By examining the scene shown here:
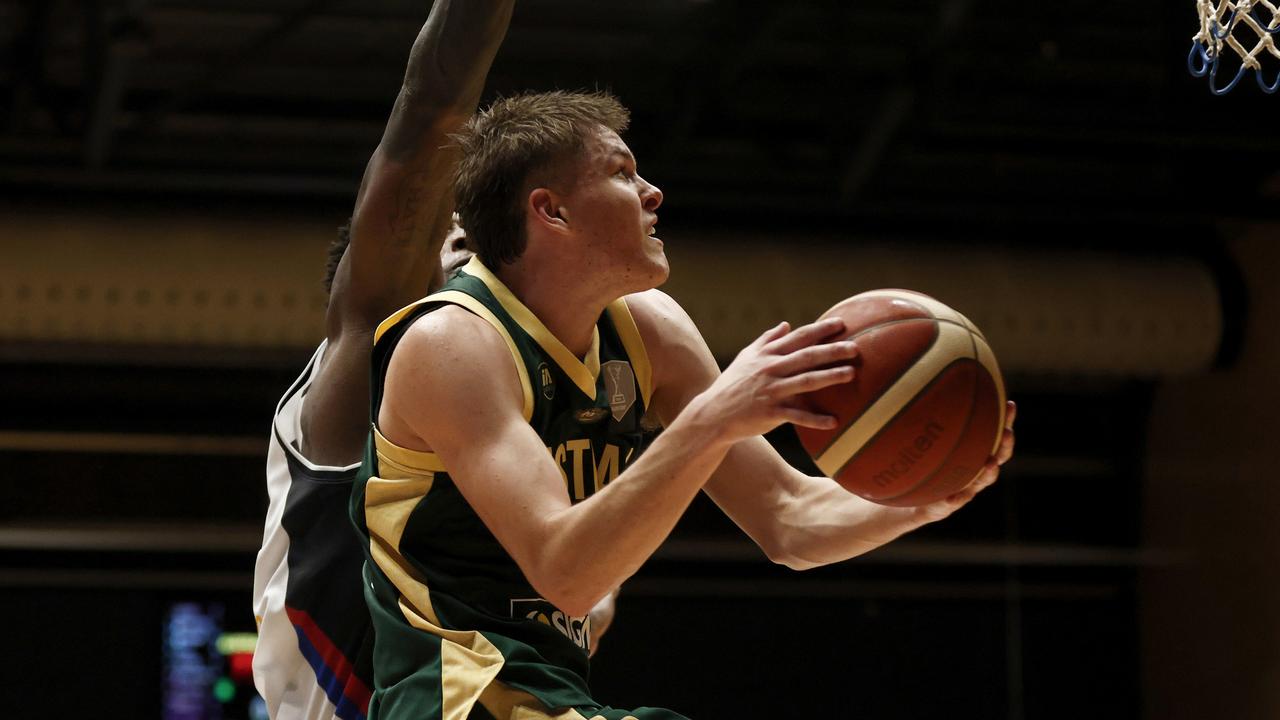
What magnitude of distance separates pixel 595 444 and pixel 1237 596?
692 centimetres

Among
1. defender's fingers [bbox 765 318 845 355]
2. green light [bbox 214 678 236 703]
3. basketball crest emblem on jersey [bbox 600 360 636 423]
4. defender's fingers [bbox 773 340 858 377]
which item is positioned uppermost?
defender's fingers [bbox 765 318 845 355]

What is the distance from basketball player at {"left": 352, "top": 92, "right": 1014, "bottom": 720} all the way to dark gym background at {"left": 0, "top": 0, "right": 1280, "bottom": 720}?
4115mm

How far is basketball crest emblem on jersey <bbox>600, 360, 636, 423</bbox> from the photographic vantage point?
250 cm

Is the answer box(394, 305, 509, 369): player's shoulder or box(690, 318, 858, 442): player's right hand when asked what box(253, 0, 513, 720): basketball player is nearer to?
box(394, 305, 509, 369): player's shoulder

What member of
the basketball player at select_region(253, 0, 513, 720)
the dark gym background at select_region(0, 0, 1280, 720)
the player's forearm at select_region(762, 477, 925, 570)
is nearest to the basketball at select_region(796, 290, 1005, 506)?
the player's forearm at select_region(762, 477, 925, 570)

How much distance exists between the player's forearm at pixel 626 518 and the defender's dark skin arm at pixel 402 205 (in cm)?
108

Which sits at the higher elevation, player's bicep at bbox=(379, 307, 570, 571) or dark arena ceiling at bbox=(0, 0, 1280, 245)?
player's bicep at bbox=(379, 307, 570, 571)

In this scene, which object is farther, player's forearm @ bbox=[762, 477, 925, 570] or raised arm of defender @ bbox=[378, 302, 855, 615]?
player's forearm @ bbox=[762, 477, 925, 570]

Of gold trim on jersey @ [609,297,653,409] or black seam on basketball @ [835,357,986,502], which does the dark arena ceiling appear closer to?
gold trim on jersey @ [609,297,653,409]

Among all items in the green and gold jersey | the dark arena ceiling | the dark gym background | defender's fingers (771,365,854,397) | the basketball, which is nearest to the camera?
defender's fingers (771,365,854,397)

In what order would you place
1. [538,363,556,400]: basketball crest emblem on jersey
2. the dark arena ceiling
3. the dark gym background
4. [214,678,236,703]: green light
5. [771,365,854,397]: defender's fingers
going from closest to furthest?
1. [771,365,854,397]: defender's fingers
2. [538,363,556,400]: basketball crest emblem on jersey
3. the dark arena ceiling
4. the dark gym background
5. [214,678,236,703]: green light

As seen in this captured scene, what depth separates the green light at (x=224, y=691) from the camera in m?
7.71

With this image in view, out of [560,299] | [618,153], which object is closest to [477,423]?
[560,299]

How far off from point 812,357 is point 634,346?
0.67m
